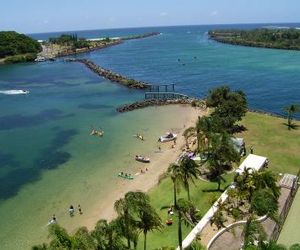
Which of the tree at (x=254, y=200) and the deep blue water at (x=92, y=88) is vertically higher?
the tree at (x=254, y=200)

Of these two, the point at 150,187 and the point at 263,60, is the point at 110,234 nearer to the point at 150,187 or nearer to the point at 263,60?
the point at 150,187

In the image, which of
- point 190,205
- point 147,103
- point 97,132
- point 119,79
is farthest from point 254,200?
point 119,79

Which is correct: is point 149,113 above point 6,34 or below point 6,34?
below

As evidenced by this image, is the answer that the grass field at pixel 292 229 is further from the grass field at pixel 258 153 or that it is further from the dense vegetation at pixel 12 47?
the dense vegetation at pixel 12 47

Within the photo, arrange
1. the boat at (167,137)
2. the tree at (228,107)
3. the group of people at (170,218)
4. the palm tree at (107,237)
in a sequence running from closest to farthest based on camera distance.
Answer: the palm tree at (107,237), the group of people at (170,218), the tree at (228,107), the boat at (167,137)

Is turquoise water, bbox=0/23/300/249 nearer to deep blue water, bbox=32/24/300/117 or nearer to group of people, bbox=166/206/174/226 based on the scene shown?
deep blue water, bbox=32/24/300/117

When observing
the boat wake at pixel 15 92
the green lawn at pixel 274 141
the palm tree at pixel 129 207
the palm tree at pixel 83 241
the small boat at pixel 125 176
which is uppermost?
the palm tree at pixel 129 207

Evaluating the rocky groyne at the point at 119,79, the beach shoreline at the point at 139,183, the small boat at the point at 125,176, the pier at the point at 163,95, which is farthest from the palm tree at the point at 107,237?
the rocky groyne at the point at 119,79

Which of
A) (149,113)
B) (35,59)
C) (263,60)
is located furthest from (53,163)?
(35,59)
